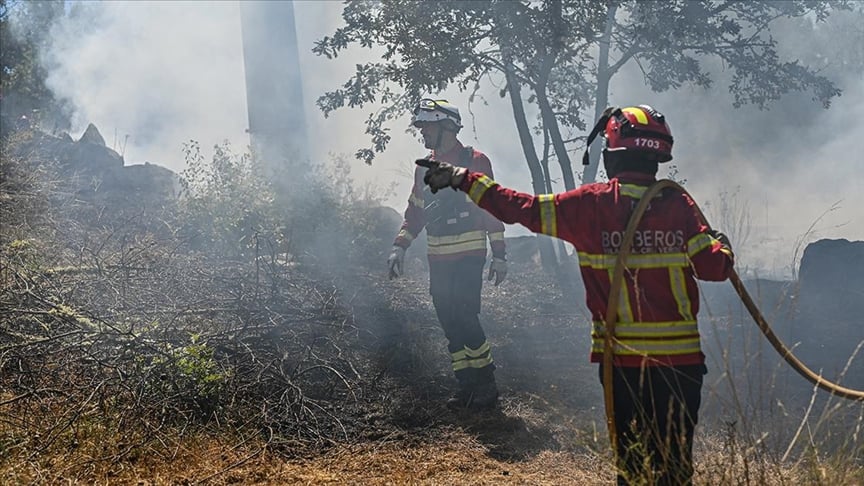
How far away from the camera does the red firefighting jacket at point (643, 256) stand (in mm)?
2641

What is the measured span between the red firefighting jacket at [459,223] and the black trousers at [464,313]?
0.08 metres

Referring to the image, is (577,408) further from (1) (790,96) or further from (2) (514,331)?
(1) (790,96)

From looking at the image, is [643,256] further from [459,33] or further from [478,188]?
[459,33]

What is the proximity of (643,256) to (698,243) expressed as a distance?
0.67ft

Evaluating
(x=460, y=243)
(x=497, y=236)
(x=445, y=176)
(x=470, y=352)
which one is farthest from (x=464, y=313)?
(x=445, y=176)

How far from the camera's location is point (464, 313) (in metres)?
4.66

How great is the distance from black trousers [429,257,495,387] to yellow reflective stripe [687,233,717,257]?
2125mm

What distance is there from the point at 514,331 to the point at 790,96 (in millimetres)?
7641

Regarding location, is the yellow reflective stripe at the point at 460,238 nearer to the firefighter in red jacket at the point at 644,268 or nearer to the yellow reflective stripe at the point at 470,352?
the yellow reflective stripe at the point at 470,352

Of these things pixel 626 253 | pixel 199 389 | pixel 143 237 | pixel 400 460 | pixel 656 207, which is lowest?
pixel 400 460

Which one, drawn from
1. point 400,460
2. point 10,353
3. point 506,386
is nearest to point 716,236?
point 400,460

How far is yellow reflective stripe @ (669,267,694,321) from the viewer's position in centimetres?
265

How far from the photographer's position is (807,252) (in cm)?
726

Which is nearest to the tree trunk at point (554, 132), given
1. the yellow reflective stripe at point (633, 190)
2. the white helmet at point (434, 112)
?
the white helmet at point (434, 112)
